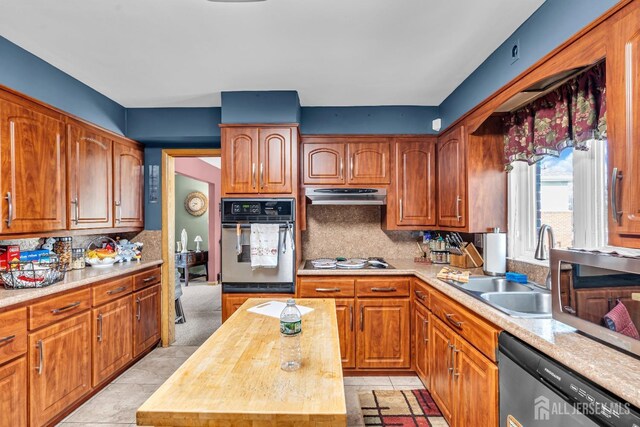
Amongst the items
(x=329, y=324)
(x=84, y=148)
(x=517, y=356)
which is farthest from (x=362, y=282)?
(x=84, y=148)

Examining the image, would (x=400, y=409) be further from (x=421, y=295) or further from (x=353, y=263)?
(x=353, y=263)

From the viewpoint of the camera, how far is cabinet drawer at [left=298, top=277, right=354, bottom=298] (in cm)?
286

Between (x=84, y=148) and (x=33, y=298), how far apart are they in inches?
51.1

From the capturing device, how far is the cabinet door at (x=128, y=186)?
→ 312 centimetres

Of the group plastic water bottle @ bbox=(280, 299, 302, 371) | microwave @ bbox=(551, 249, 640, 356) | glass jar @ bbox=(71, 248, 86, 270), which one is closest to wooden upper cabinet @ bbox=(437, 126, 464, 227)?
microwave @ bbox=(551, 249, 640, 356)

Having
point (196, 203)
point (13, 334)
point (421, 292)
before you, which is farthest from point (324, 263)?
point (196, 203)

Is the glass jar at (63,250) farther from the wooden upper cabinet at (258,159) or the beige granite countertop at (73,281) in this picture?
the wooden upper cabinet at (258,159)

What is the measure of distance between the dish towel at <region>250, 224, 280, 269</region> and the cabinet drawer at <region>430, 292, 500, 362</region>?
132 cm

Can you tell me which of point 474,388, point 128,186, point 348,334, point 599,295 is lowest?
point 348,334

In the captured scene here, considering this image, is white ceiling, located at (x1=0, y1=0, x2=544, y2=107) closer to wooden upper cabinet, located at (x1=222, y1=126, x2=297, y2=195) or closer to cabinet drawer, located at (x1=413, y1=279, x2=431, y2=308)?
wooden upper cabinet, located at (x1=222, y1=126, x2=297, y2=195)

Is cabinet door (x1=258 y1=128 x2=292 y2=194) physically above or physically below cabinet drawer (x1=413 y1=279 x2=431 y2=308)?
above

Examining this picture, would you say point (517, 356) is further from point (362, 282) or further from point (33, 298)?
point (33, 298)

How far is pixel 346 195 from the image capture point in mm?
3055

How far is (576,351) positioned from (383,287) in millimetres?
1749
